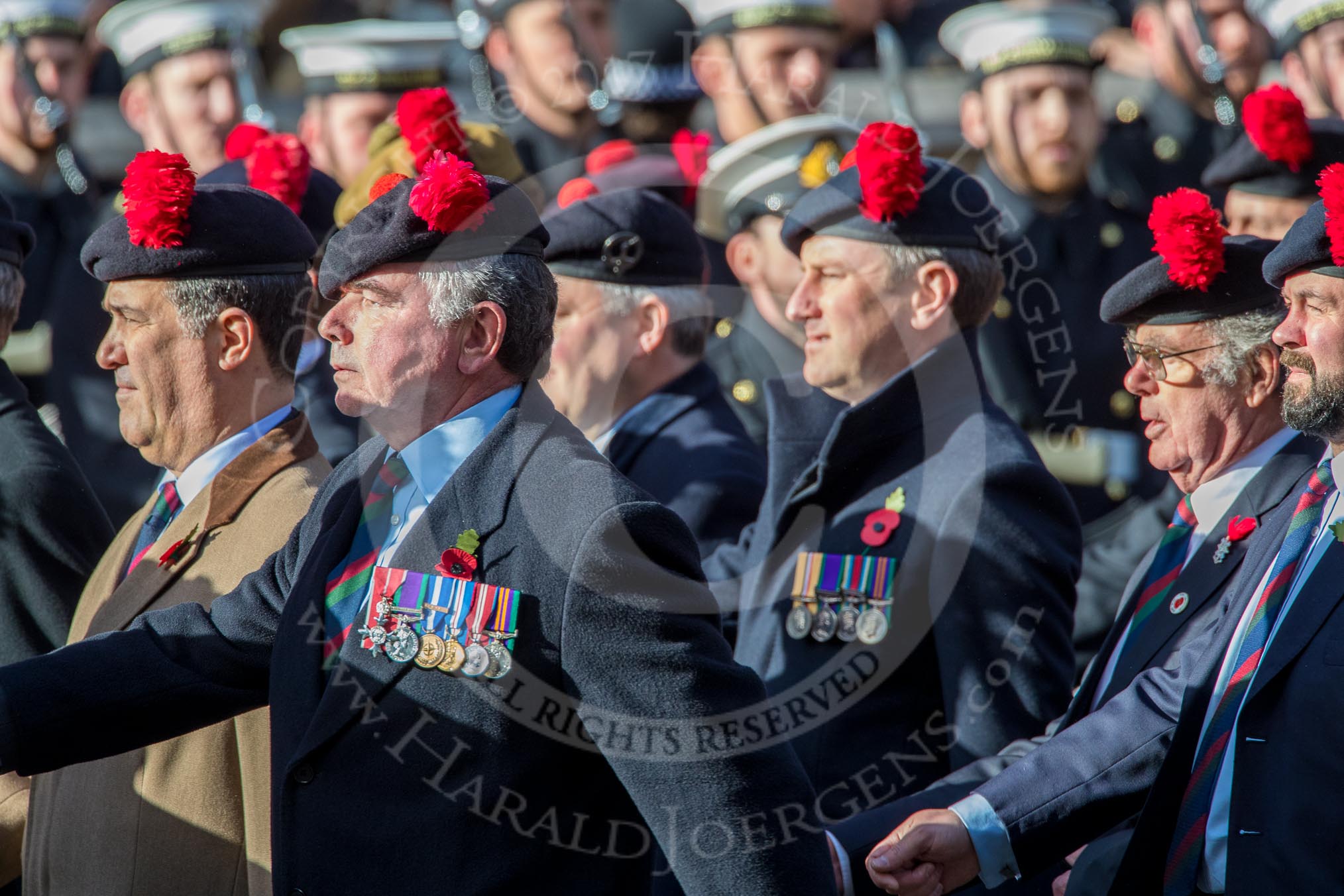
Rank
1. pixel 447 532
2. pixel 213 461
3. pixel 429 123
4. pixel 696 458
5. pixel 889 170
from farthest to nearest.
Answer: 1. pixel 429 123
2. pixel 696 458
3. pixel 889 170
4. pixel 213 461
5. pixel 447 532

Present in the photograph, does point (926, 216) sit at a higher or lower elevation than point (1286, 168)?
higher

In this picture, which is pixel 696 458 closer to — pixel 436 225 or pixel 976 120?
pixel 436 225

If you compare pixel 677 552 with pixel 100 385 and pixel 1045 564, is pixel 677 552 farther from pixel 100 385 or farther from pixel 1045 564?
pixel 100 385

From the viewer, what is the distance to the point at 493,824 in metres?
2.63

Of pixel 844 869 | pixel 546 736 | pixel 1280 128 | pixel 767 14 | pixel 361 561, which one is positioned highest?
pixel 767 14

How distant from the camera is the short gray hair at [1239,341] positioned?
11.9ft

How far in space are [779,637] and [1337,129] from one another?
2.39 m

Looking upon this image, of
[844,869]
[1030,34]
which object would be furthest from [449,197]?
[1030,34]

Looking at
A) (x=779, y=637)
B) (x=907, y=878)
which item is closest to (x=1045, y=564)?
(x=779, y=637)

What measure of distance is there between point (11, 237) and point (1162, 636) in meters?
2.71

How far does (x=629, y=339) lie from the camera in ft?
15.5

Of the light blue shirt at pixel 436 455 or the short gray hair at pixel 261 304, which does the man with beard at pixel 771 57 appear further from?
the light blue shirt at pixel 436 455

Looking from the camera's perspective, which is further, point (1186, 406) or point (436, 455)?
point (1186, 406)

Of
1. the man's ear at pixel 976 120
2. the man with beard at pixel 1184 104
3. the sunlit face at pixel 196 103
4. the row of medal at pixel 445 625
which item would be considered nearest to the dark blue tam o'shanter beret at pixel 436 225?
the row of medal at pixel 445 625
